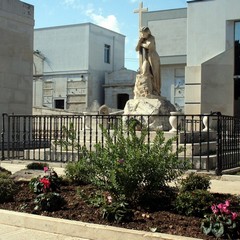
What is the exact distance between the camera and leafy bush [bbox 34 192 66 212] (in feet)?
21.4

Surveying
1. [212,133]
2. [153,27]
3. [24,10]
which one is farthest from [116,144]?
[153,27]

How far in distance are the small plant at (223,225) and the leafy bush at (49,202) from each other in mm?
2293

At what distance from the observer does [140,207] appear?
21.2ft

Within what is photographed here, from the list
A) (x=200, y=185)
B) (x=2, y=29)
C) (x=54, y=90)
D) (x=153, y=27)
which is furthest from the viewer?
(x=54, y=90)

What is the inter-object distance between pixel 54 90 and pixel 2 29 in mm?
31604

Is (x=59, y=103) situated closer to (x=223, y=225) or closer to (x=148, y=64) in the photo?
(x=148, y=64)

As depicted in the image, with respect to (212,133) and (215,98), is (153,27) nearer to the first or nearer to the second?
(215,98)

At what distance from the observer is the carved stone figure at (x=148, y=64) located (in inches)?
582

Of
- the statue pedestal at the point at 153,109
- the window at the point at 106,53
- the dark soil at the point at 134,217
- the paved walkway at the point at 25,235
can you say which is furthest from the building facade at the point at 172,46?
the paved walkway at the point at 25,235

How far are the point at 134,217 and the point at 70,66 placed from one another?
145 feet

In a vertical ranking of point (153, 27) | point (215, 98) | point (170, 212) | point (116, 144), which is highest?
point (153, 27)

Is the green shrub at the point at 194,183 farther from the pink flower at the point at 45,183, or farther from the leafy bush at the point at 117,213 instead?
the pink flower at the point at 45,183

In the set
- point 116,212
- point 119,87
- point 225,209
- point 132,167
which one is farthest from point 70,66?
point 225,209

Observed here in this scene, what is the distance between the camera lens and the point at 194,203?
6.11m
